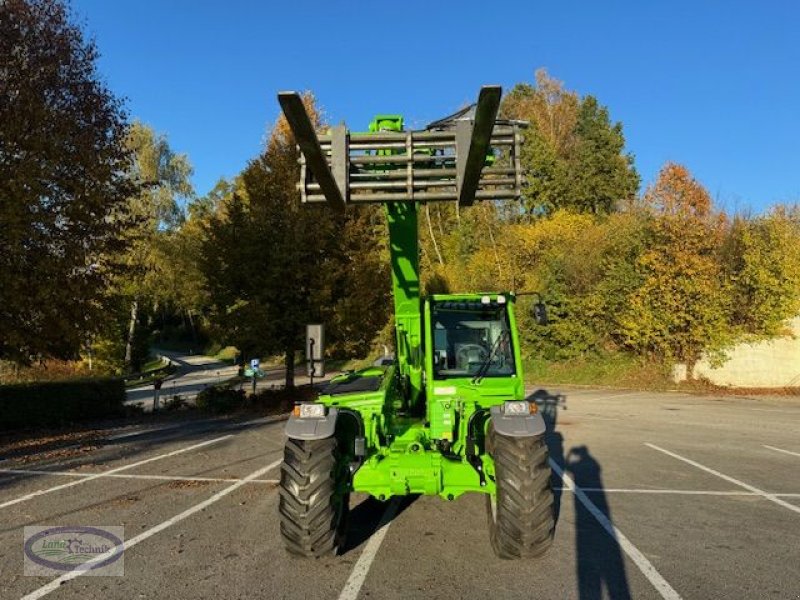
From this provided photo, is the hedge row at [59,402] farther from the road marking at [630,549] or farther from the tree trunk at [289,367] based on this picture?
the road marking at [630,549]

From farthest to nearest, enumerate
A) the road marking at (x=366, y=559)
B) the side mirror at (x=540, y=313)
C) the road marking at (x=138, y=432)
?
1. the road marking at (x=138, y=432)
2. the side mirror at (x=540, y=313)
3. the road marking at (x=366, y=559)

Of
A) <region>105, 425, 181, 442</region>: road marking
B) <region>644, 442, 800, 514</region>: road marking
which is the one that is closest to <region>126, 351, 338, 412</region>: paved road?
<region>105, 425, 181, 442</region>: road marking

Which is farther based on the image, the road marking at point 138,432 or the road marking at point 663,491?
the road marking at point 138,432

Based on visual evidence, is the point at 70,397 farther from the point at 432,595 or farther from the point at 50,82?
the point at 432,595

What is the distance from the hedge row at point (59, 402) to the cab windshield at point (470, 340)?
1324 centimetres

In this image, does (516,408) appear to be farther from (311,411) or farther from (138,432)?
(138,432)

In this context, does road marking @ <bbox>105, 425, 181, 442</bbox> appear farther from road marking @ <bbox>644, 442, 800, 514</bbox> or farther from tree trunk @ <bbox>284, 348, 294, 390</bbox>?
road marking @ <bbox>644, 442, 800, 514</bbox>

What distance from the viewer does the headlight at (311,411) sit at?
5.77 metres

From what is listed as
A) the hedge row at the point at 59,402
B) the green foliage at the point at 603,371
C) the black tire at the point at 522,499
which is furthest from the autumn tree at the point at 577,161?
the black tire at the point at 522,499

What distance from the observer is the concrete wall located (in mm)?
23359

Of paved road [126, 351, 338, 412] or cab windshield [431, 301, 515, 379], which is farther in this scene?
paved road [126, 351, 338, 412]

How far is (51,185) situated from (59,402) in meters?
6.97

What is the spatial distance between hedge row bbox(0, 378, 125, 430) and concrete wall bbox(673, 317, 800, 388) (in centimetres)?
2161

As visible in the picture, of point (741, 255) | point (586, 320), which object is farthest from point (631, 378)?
point (741, 255)
